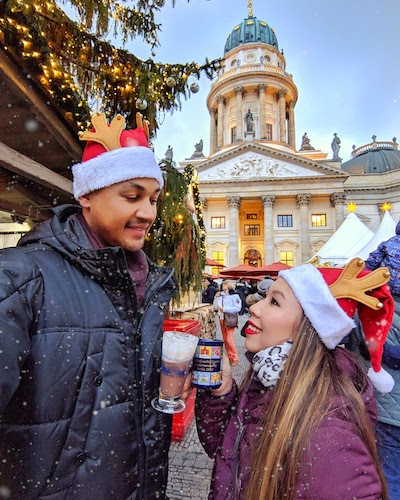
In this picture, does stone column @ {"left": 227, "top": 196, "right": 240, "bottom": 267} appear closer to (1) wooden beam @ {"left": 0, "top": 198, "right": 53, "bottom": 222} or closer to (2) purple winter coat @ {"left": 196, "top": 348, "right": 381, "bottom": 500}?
(1) wooden beam @ {"left": 0, "top": 198, "right": 53, "bottom": 222}

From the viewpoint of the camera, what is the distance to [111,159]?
1.46 metres

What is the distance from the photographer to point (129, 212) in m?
1.42

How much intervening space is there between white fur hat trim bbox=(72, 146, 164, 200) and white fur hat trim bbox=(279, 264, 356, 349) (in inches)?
35.6

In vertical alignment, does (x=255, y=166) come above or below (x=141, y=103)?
above

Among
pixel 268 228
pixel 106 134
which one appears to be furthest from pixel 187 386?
pixel 268 228

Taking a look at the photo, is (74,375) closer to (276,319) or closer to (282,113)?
(276,319)

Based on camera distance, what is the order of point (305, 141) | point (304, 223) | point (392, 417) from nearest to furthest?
point (392, 417), point (304, 223), point (305, 141)

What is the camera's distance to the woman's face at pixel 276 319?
1.51 meters

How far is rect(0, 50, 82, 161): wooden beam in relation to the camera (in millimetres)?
2470

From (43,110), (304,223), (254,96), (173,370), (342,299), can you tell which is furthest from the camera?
(254,96)

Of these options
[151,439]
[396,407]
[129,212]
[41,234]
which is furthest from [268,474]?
[396,407]

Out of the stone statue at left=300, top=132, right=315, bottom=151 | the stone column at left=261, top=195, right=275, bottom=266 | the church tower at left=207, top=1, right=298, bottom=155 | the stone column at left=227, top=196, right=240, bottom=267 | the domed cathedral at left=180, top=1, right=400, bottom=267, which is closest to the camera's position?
the domed cathedral at left=180, top=1, right=400, bottom=267

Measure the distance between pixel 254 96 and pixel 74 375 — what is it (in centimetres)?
5245

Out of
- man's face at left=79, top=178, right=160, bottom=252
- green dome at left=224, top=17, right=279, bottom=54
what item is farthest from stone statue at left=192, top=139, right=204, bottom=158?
man's face at left=79, top=178, right=160, bottom=252
